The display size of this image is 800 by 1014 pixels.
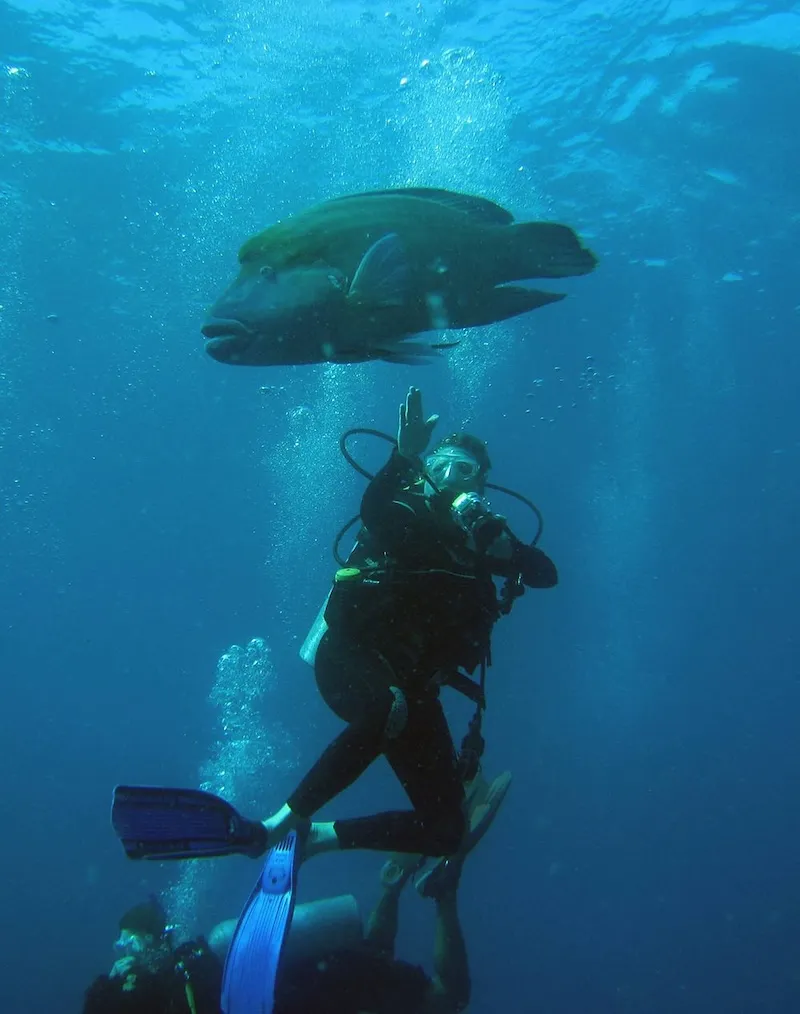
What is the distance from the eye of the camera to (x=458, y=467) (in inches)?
197

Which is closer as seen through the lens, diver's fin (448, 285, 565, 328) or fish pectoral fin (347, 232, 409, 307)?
fish pectoral fin (347, 232, 409, 307)

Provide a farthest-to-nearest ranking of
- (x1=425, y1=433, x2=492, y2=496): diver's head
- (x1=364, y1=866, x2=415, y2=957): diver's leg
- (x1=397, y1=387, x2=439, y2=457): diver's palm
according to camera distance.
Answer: (x1=364, y1=866, x2=415, y2=957): diver's leg → (x1=425, y1=433, x2=492, y2=496): diver's head → (x1=397, y1=387, x2=439, y2=457): diver's palm

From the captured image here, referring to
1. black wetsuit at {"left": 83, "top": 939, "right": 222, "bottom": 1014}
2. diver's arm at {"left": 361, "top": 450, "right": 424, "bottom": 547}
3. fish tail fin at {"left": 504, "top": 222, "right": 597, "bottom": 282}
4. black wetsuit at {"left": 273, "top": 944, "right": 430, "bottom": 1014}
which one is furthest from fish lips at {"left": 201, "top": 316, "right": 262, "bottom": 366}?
black wetsuit at {"left": 273, "top": 944, "right": 430, "bottom": 1014}

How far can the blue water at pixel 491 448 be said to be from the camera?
15586 millimetres

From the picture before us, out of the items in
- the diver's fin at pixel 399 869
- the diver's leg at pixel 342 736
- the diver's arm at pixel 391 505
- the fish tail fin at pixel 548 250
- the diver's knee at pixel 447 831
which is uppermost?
the diver's arm at pixel 391 505

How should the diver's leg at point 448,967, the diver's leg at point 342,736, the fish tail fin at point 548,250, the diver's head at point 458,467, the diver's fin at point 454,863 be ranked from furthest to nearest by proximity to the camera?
the diver's leg at point 448,967, the diver's fin at point 454,863, the diver's head at point 458,467, the diver's leg at point 342,736, the fish tail fin at point 548,250

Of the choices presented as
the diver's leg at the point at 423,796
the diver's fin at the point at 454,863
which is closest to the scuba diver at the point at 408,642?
the diver's leg at the point at 423,796

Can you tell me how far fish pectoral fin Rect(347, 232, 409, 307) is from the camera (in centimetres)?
199

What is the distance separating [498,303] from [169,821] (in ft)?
10.9

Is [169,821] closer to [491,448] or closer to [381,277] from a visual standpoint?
[381,277]

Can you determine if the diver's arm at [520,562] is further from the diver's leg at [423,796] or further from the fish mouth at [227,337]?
the fish mouth at [227,337]

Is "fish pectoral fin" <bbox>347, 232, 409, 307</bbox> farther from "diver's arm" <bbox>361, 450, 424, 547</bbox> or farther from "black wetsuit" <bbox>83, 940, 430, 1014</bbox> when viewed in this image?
"black wetsuit" <bbox>83, 940, 430, 1014</bbox>

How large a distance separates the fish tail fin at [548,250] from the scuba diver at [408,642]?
171 cm

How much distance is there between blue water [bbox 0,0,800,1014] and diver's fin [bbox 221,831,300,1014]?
50.6 ft
